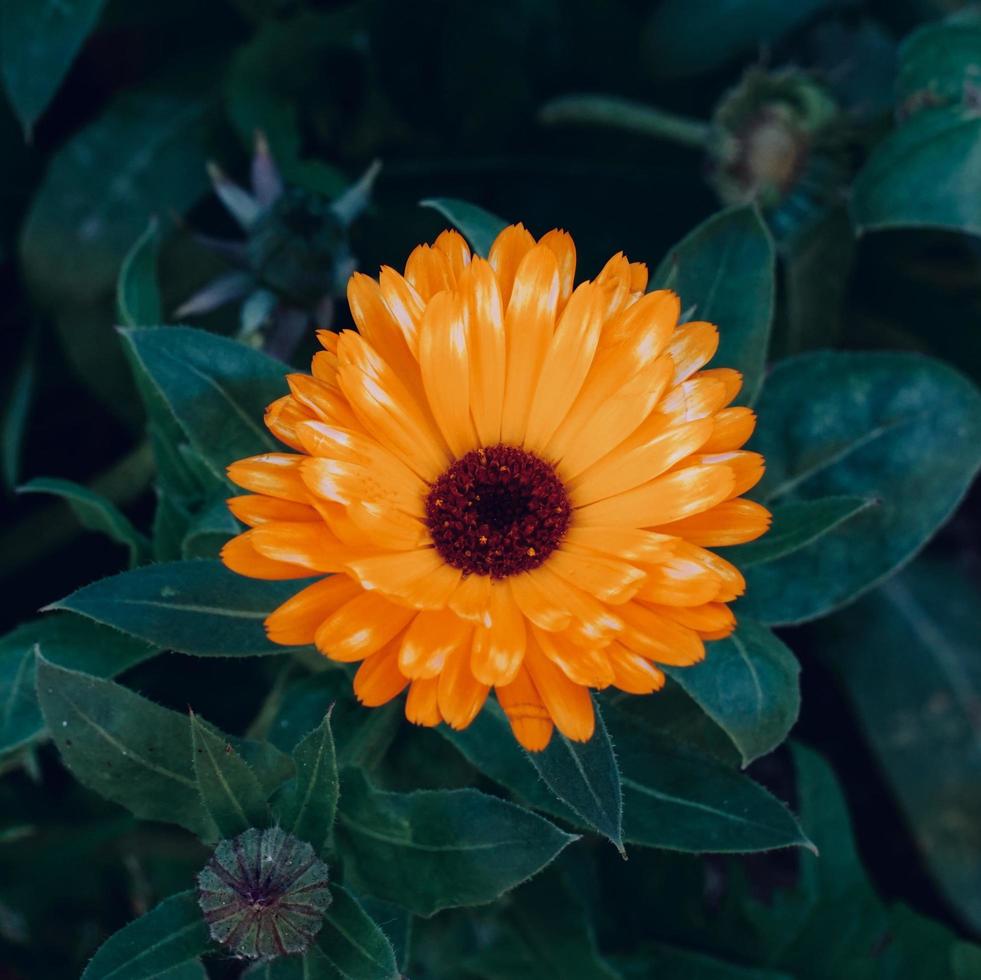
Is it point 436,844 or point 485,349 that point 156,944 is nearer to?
point 436,844

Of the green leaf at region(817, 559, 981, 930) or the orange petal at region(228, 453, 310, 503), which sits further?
the green leaf at region(817, 559, 981, 930)

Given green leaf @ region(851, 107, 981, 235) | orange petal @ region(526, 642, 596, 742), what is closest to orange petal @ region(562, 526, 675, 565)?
orange petal @ region(526, 642, 596, 742)

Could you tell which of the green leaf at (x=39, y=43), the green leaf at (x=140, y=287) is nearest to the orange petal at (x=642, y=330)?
the green leaf at (x=140, y=287)

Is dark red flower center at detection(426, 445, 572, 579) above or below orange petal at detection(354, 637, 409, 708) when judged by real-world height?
above

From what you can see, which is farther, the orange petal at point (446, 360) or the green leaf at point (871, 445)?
the green leaf at point (871, 445)

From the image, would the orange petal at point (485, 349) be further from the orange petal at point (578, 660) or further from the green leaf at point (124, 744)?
the green leaf at point (124, 744)

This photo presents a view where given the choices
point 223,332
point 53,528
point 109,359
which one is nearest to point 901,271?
point 223,332

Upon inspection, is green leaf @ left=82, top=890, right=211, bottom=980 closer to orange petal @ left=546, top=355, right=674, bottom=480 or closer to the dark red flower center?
the dark red flower center
